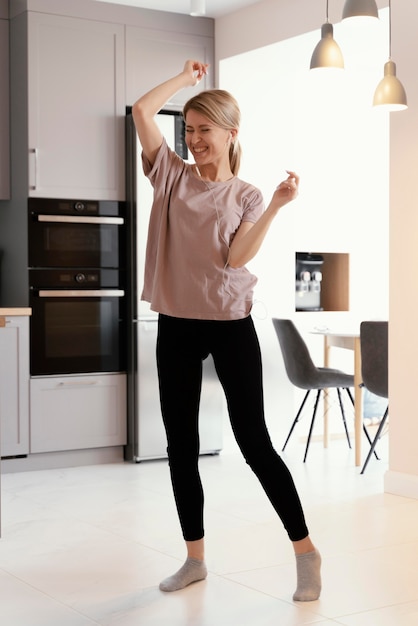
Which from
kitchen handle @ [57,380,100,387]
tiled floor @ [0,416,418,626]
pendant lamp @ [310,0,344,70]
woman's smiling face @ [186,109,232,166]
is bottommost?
tiled floor @ [0,416,418,626]

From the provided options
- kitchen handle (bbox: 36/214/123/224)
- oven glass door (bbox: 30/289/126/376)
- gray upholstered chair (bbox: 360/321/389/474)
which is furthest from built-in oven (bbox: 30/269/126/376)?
gray upholstered chair (bbox: 360/321/389/474)

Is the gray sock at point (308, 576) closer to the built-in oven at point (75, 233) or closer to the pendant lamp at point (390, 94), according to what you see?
the pendant lamp at point (390, 94)

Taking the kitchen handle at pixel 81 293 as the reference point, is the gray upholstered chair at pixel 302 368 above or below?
below

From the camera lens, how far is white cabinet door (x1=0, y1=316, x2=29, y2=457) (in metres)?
4.84

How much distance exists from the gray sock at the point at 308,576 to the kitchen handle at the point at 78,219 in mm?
2731

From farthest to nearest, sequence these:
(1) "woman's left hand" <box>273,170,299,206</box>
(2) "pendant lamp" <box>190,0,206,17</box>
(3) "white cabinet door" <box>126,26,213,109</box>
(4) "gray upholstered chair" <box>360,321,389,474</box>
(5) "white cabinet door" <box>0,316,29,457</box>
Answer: (3) "white cabinet door" <box>126,26,213,109</box> < (5) "white cabinet door" <box>0,316,29,457</box> < (4) "gray upholstered chair" <box>360,321,389,474</box> < (2) "pendant lamp" <box>190,0,206,17</box> < (1) "woman's left hand" <box>273,170,299,206</box>

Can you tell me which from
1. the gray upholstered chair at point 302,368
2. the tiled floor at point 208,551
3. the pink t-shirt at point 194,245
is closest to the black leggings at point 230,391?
the pink t-shirt at point 194,245

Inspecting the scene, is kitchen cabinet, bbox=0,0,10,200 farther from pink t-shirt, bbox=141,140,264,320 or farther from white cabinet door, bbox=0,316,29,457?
pink t-shirt, bbox=141,140,264,320

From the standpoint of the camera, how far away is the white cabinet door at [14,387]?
4.84 metres

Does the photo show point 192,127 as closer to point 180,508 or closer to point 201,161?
point 201,161

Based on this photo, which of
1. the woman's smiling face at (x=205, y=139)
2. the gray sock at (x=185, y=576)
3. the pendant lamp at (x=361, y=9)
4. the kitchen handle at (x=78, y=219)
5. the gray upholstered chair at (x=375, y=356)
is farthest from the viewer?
the kitchen handle at (x=78, y=219)

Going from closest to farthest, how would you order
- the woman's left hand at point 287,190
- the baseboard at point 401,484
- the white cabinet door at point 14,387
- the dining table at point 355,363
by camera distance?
1. the woman's left hand at point 287,190
2. the baseboard at point 401,484
3. the white cabinet door at point 14,387
4. the dining table at point 355,363

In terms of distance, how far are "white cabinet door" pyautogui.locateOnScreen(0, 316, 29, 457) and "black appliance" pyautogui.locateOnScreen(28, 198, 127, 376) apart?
0.08 m

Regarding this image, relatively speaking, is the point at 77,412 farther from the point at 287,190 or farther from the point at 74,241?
the point at 287,190
